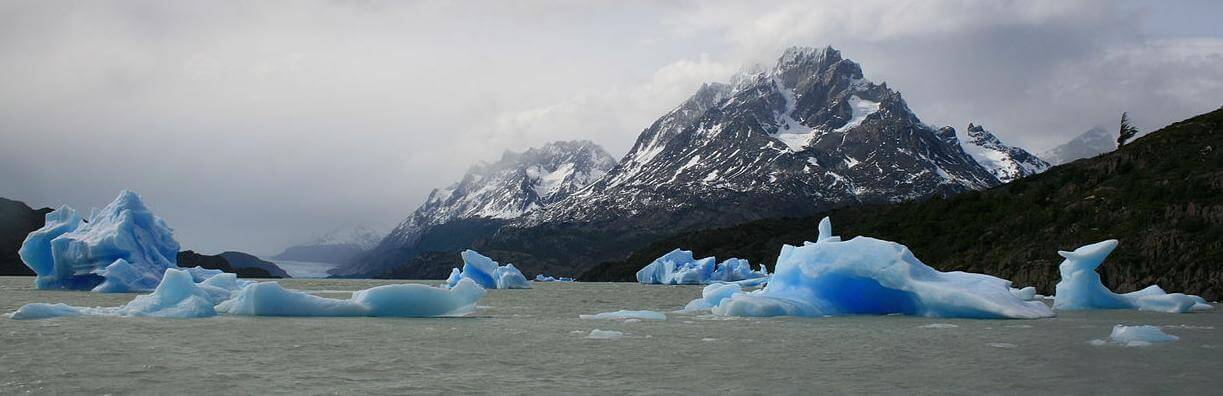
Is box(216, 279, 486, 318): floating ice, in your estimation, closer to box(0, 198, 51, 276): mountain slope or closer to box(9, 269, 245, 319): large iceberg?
box(9, 269, 245, 319): large iceberg

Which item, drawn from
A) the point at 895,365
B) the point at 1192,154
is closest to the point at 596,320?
the point at 895,365

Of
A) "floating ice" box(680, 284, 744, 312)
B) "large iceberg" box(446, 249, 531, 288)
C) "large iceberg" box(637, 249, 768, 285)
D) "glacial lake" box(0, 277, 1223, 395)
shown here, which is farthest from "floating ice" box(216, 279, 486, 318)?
"large iceberg" box(637, 249, 768, 285)

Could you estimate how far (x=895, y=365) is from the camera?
57.3ft

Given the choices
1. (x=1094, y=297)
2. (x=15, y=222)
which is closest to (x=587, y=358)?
(x=1094, y=297)

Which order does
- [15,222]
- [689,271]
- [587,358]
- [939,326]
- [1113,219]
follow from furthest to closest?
[15,222]
[689,271]
[1113,219]
[939,326]
[587,358]

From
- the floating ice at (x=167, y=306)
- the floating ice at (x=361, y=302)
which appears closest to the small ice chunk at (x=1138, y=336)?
the floating ice at (x=361, y=302)

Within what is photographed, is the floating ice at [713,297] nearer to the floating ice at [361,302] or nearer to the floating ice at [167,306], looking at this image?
the floating ice at [361,302]

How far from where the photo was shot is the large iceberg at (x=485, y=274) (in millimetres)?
69812

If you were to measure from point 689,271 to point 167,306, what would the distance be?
80974 millimetres

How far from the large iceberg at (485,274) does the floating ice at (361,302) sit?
32133 mm

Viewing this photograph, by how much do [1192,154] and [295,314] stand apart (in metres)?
60.3

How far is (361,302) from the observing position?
30156 millimetres

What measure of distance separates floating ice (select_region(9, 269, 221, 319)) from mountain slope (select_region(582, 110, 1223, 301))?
4715cm

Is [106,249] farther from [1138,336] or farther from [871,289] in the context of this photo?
[1138,336]
